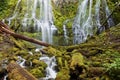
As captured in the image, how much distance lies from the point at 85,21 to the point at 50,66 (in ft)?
26.1

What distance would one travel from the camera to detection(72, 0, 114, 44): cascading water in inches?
678

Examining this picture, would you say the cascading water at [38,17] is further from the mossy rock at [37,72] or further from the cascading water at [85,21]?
the mossy rock at [37,72]

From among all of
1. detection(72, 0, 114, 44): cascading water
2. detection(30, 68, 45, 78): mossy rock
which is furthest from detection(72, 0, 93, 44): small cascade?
detection(30, 68, 45, 78): mossy rock

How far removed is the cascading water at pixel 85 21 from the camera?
56.5 ft

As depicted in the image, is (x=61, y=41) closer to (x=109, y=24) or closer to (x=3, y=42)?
(x=109, y=24)

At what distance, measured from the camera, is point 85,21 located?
1778cm

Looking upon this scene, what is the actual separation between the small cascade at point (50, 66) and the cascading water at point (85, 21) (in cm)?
620

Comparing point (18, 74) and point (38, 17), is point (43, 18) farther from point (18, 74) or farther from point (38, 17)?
point (18, 74)

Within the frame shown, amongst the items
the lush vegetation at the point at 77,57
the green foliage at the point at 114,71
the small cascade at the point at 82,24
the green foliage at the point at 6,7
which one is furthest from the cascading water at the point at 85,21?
the green foliage at the point at 114,71

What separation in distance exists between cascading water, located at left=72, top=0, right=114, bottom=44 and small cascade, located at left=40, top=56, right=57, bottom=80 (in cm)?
620

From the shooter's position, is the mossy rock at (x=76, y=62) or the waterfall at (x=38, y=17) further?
the waterfall at (x=38, y=17)

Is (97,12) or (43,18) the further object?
(43,18)

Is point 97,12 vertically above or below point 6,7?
below

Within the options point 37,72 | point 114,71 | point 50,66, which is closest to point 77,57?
point 50,66
